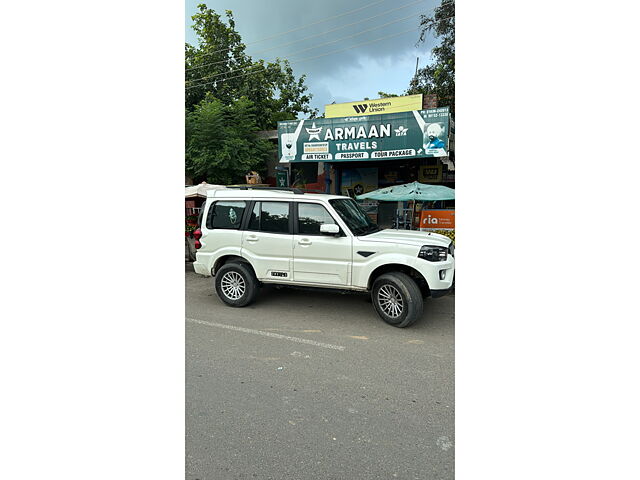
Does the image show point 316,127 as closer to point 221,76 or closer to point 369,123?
point 369,123

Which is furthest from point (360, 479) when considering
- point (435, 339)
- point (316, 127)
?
point (316, 127)

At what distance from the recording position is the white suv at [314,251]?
471cm

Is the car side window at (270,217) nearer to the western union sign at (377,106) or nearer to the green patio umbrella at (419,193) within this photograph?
the green patio umbrella at (419,193)

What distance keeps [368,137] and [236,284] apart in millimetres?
5378

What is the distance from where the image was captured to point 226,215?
578 cm

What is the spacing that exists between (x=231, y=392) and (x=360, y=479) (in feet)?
4.37

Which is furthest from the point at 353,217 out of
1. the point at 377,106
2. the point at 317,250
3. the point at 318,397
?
the point at 377,106

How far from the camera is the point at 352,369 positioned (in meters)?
3.50

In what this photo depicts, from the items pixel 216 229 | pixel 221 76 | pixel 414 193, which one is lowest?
pixel 216 229

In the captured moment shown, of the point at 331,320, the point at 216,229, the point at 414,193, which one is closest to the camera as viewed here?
the point at 331,320

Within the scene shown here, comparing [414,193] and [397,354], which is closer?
[397,354]

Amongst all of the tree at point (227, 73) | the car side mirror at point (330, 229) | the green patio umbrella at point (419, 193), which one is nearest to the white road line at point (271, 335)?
the car side mirror at point (330, 229)

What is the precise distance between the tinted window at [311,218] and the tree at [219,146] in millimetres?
7197

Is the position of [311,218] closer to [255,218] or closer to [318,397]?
[255,218]
